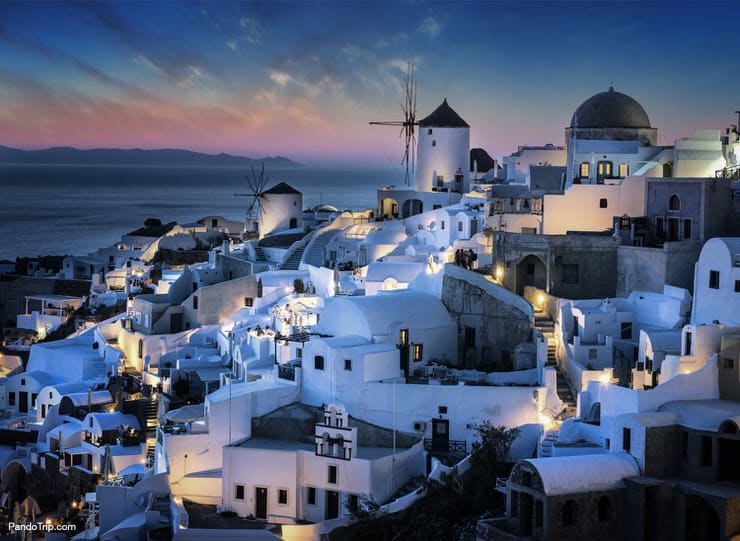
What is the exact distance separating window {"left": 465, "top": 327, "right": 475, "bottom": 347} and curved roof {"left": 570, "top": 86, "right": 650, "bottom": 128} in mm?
9411

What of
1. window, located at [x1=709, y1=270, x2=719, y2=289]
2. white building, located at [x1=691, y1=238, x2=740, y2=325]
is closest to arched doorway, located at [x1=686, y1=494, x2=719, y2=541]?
white building, located at [x1=691, y1=238, x2=740, y2=325]

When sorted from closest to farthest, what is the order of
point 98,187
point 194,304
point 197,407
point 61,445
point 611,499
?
point 611,499 → point 197,407 → point 61,445 → point 194,304 → point 98,187

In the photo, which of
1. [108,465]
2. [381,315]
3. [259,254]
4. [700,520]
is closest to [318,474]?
[381,315]

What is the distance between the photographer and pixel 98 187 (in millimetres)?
176125

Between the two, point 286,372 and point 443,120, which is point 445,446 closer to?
point 286,372

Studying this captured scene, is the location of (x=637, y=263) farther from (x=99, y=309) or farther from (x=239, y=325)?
(x=99, y=309)

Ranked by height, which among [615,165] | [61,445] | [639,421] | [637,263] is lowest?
A: [61,445]

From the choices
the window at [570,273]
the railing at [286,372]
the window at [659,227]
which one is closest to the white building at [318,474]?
the railing at [286,372]

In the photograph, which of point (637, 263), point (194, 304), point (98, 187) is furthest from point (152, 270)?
point (98, 187)

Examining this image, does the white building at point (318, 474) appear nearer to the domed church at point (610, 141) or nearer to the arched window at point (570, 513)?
the arched window at point (570, 513)

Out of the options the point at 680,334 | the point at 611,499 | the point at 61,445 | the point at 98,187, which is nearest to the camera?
the point at 611,499

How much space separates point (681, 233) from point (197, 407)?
1107cm

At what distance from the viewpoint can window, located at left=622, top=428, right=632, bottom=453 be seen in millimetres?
20695

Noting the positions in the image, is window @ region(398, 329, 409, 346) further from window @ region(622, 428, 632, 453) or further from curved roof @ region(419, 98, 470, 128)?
curved roof @ region(419, 98, 470, 128)
